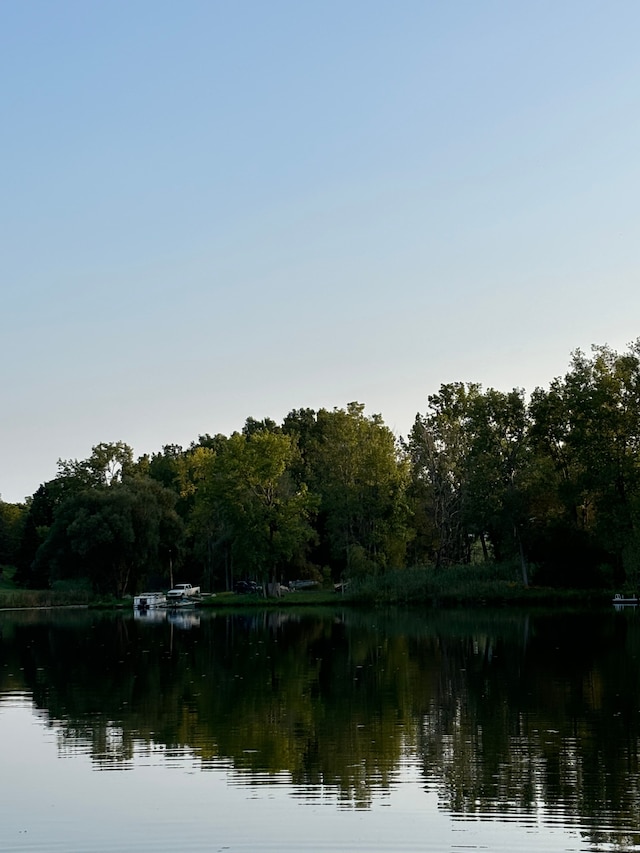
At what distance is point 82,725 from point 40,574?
309 feet

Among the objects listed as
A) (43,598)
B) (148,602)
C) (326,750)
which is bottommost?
(148,602)

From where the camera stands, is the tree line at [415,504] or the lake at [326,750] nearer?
the lake at [326,750]

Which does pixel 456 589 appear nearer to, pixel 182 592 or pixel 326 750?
pixel 182 592

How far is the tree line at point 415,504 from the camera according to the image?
79.6 metres

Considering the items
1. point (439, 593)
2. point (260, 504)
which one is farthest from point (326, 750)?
point (260, 504)

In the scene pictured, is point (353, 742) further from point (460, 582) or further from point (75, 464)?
point (75, 464)

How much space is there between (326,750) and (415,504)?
75009 millimetres

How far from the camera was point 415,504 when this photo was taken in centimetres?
9600

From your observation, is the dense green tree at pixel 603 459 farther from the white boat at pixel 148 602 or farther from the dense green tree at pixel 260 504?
the white boat at pixel 148 602

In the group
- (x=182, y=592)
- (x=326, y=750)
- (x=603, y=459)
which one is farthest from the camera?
(x=182, y=592)

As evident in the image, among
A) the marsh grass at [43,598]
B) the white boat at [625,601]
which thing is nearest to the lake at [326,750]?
the white boat at [625,601]

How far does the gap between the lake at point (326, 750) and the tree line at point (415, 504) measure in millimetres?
36107

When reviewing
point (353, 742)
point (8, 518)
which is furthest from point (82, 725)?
point (8, 518)

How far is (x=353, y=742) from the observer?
22.2 m
